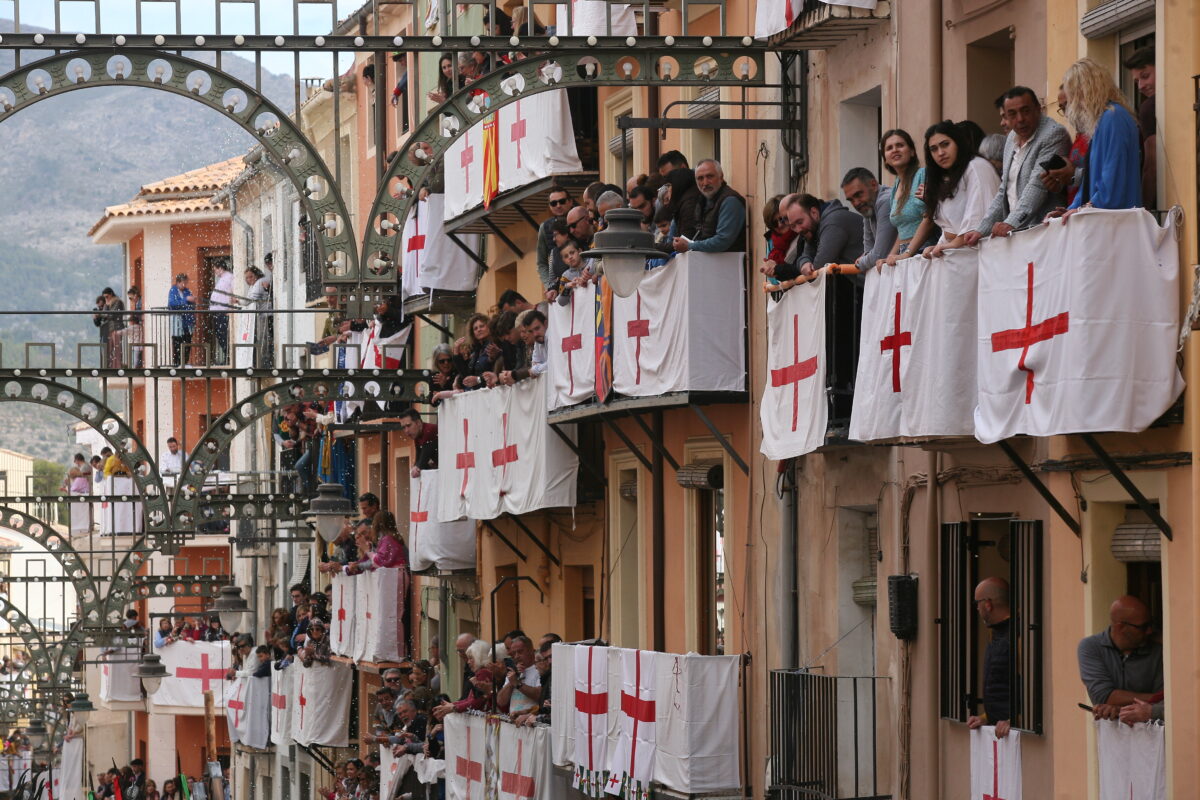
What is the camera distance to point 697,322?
22.1m

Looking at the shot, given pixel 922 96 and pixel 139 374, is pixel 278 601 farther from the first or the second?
pixel 922 96

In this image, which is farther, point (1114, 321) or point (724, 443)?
point (724, 443)

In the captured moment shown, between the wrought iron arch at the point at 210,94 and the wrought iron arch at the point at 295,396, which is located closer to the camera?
the wrought iron arch at the point at 210,94

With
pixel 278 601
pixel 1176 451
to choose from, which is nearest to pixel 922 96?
pixel 1176 451

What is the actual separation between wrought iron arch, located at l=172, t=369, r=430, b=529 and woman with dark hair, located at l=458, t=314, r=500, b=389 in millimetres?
3617

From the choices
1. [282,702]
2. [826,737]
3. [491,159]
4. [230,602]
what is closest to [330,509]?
[282,702]

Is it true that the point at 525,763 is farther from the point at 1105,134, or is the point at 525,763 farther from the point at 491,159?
the point at 1105,134

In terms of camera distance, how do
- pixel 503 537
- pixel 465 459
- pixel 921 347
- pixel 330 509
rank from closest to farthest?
pixel 921 347
pixel 465 459
pixel 503 537
pixel 330 509

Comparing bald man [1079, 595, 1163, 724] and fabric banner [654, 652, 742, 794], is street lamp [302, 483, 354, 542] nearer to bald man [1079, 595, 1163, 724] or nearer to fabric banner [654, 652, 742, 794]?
fabric banner [654, 652, 742, 794]

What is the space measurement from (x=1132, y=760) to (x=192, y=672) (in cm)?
4254

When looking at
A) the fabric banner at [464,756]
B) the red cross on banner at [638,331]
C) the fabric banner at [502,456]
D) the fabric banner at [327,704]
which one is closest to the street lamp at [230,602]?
the fabric banner at [327,704]

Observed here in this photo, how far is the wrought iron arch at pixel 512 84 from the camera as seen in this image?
823 inches

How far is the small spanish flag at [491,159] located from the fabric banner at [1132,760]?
15.9m

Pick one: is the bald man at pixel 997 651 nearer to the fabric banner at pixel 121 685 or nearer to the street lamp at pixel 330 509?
the street lamp at pixel 330 509
